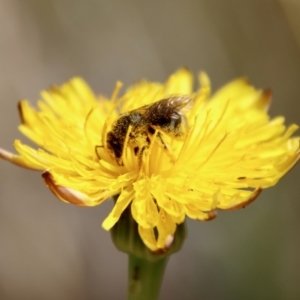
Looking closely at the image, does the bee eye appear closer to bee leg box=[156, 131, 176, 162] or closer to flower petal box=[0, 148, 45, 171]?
bee leg box=[156, 131, 176, 162]

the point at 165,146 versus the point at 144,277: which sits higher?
the point at 165,146

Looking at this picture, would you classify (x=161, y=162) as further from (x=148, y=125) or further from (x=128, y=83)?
(x=128, y=83)

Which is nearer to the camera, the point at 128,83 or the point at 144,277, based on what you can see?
the point at 144,277

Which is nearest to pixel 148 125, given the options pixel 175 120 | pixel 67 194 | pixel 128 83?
pixel 175 120

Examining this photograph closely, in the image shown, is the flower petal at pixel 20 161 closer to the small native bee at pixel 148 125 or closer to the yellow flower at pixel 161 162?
the yellow flower at pixel 161 162

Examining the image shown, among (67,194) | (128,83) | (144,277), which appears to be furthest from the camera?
(128,83)

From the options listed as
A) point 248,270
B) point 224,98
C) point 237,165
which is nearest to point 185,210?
point 237,165

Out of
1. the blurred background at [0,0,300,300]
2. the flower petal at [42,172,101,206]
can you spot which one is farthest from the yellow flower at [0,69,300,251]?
the blurred background at [0,0,300,300]
